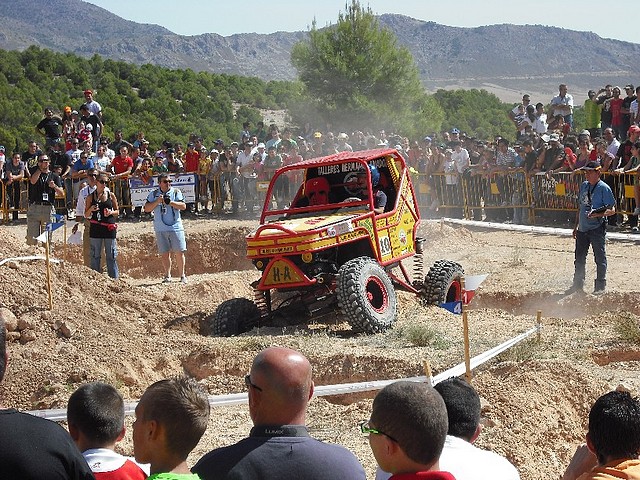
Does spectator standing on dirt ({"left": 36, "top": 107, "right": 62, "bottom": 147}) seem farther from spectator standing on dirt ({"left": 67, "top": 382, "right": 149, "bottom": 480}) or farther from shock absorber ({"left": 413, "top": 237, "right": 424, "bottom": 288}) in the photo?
spectator standing on dirt ({"left": 67, "top": 382, "right": 149, "bottom": 480})

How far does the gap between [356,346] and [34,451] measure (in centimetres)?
786

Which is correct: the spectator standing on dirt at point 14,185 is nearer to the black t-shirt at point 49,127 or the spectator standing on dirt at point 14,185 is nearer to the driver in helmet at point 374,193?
the black t-shirt at point 49,127

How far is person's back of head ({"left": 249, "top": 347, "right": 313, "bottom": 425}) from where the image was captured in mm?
4027

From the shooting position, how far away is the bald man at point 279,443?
12.9 ft

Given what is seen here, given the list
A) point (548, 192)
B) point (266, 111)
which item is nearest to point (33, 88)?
point (266, 111)

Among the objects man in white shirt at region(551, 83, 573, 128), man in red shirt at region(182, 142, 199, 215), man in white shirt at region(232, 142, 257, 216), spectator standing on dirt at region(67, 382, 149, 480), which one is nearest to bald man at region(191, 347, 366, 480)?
spectator standing on dirt at region(67, 382, 149, 480)

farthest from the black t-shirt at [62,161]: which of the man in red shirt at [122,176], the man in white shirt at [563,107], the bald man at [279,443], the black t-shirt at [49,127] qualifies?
the bald man at [279,443]

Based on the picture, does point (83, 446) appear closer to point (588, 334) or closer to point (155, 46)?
point (588, 334)

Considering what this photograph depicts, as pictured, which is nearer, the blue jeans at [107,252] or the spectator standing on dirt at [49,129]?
the blue jeans at [107,252]

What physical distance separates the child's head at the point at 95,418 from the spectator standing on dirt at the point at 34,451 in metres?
0.74

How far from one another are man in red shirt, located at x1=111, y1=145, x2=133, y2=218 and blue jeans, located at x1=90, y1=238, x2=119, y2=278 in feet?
27.4

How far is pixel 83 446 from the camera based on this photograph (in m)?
4.43

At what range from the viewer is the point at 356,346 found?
445 inches

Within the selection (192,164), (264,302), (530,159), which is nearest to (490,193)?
(530,159)
